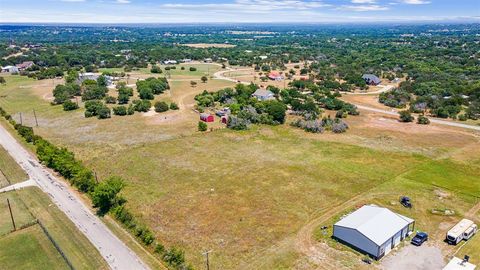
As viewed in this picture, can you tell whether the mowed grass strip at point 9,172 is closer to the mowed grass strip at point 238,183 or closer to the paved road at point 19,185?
the paved road at point 19,185

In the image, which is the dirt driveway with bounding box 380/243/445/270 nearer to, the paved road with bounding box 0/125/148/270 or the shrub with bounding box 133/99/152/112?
the paved road with bounding box 0/125/148/270

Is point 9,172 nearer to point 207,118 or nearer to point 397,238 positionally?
point 207,118

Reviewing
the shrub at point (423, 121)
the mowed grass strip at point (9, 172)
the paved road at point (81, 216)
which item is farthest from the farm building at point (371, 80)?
the mowed grass strip at point (9, 172)

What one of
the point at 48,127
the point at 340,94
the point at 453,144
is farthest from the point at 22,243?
the point at 340,94

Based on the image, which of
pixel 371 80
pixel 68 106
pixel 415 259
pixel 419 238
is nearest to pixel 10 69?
pixel 68 106

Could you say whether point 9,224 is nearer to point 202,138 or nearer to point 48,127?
point 202,138

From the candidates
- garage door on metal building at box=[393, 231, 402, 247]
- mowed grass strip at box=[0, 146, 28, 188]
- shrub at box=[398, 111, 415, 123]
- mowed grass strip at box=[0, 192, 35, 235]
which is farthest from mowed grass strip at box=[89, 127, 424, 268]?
shrub at box=[398, 111, 415, 123]

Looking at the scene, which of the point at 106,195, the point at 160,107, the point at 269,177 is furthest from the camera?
the point at 160,107
